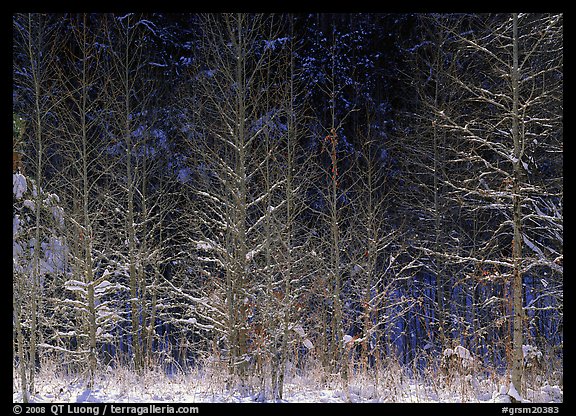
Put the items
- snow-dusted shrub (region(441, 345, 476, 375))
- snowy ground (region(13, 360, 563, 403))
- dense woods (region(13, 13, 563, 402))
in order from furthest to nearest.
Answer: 1. dense woods (region(13, 13, 563, 402))
2. snow-dusted shrub (region(441, 345, 476, 375))
3. snowy ground (region(13, 360, 563, 403))

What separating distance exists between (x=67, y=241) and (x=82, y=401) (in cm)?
474

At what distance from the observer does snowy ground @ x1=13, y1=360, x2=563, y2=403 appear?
7977mm

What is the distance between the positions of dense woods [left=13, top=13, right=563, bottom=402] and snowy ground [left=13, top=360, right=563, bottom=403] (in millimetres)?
277

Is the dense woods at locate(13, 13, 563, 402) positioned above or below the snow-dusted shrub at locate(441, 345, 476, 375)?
above

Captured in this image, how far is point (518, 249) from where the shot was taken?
754 centimetres

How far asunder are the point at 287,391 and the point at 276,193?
466cm

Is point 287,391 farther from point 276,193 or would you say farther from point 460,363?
point 276,193

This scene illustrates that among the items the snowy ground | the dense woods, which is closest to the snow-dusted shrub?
the dense woods

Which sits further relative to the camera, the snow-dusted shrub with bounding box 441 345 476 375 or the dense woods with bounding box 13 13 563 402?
the dense woods with bounding box 13 13 563 402

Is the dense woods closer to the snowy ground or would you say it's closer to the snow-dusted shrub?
the snow-dusted shrub

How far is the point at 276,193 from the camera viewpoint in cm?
1185

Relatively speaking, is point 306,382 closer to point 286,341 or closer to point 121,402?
point 286,341

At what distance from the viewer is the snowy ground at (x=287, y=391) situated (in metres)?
7.98

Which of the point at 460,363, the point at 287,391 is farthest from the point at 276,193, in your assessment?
the point at 460,363
